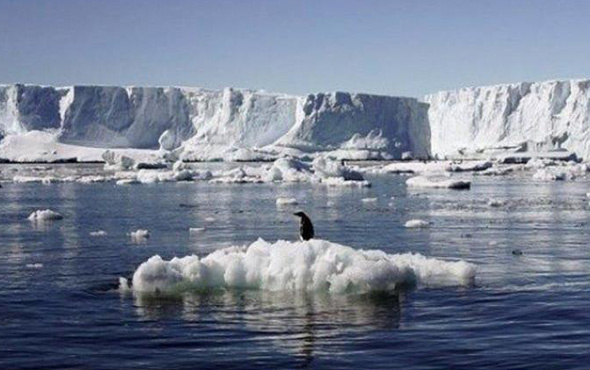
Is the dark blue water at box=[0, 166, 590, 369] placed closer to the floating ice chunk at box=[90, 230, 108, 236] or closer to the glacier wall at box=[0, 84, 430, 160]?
the floating ice chunk at box=[90, 230, 108, 236]

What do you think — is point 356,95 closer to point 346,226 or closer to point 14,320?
point 346,226

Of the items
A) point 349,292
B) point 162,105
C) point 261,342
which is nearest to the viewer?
point 261,342

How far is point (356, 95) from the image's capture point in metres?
118

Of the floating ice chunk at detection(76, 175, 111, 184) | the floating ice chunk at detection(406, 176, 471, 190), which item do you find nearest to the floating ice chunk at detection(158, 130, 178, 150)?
the floating ice chunk at detection(76, 175, 111, 184)

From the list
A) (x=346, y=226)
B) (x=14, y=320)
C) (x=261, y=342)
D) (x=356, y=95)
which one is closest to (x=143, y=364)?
(x=261, y=342)

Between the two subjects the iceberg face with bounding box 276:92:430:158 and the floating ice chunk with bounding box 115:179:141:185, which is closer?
the floating ice chunk with bounding box 115:179:141:185

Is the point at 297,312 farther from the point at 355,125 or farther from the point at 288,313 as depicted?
the point at 355,125

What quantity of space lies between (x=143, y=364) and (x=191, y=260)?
5375 mm

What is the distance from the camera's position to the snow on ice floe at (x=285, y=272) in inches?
596

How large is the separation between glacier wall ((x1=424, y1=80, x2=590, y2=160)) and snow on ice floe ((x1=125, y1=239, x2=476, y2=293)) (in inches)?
3776

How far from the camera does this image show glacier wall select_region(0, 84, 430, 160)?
11838 centimetres

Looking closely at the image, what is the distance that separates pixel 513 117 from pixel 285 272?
369 ft

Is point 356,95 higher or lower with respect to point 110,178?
higher

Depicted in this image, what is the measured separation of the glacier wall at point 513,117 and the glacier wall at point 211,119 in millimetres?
10135
